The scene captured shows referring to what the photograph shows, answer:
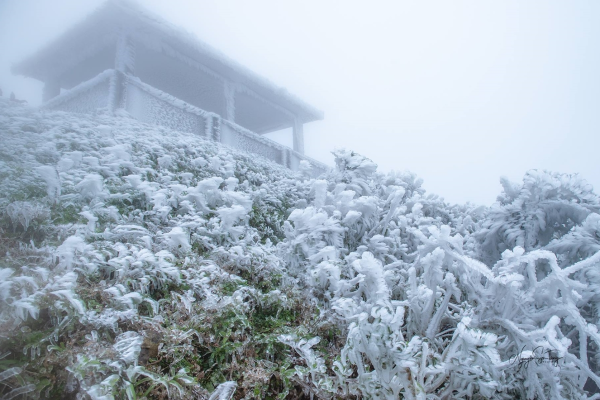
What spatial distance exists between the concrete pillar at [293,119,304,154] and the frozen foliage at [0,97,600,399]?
37.3 feet

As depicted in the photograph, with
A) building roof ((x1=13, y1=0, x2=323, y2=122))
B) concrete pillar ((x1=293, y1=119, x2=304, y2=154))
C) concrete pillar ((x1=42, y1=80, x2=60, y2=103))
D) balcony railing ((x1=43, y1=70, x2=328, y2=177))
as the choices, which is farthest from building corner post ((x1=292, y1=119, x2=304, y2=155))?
concrete pillar ((x1=42, y1=80, x2=60, y2=103))

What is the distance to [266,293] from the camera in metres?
3.10

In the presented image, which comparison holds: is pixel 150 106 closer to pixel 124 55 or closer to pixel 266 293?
pixel 124 55

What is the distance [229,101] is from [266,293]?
11408mm

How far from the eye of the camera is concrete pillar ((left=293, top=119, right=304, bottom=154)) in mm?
15938

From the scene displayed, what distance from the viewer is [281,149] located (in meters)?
12.2

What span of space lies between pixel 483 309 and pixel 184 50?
12078mm

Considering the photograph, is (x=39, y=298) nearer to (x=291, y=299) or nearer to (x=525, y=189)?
(x=291, y=299)

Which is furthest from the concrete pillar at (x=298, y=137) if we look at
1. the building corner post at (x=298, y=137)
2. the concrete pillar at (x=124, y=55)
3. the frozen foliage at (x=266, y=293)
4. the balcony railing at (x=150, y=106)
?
the frozen foliage at (x=266, y=293)

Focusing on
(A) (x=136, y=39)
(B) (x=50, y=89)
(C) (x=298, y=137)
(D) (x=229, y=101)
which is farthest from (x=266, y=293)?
(B) (x=50, y=89)

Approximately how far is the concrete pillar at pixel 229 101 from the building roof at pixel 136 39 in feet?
0.93

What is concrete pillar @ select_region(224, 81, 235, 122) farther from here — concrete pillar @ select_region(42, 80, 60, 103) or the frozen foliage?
the frozen foliage

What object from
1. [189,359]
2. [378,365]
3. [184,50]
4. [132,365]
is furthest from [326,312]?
[184,50]

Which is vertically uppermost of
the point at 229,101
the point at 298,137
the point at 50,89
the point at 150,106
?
the point at 50,89
